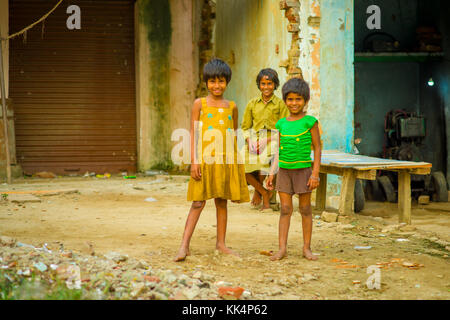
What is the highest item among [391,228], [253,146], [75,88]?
[75,88]

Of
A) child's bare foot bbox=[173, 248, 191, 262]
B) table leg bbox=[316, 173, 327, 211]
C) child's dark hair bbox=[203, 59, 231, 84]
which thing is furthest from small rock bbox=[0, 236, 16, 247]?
table leg bbox=[316, 173, 327, 211]

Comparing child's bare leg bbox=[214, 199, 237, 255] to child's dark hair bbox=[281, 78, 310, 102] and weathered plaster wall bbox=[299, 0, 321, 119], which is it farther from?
weathered plaster wall bbox=[299, 0, 321, 119]

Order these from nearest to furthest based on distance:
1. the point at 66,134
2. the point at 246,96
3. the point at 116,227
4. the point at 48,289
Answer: the point at 48,289 < the point at 116,227 < the point at 246,96 < the point at 66,134

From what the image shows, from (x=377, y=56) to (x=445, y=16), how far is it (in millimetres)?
1355

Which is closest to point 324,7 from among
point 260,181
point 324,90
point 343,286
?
point 324,90

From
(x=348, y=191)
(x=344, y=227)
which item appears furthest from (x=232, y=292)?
(x=348, y=191)

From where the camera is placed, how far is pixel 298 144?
4.36m

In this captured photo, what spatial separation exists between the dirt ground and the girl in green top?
0.86 feet

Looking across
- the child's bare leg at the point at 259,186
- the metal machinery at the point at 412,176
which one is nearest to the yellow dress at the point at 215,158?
the child's bare leg at the point at 259,186

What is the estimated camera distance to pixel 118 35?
11250 millimetres

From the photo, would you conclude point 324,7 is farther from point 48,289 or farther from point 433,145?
point 48,289

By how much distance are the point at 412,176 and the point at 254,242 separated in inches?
200

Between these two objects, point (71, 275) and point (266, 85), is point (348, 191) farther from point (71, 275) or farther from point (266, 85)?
point (71, 275)

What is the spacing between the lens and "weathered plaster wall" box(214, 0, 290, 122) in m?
7.78
